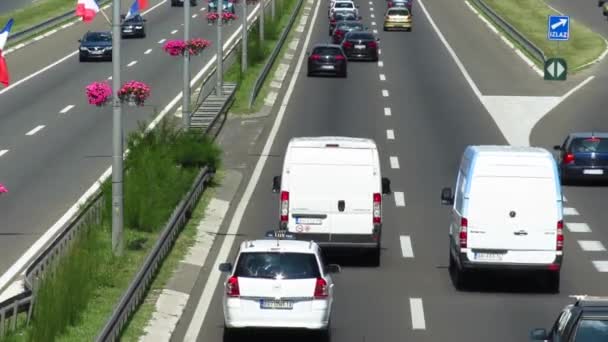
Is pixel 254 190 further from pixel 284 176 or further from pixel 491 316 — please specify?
pixel 491 316

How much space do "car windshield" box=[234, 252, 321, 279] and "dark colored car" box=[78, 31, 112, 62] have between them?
47078mm

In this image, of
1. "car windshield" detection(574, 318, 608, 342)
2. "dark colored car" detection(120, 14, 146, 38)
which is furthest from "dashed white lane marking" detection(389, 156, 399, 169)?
"dark colored car" detection(120, 14, 146, 38)

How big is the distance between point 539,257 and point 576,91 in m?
34.7

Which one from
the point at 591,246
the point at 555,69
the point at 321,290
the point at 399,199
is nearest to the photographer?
the point at 321,290

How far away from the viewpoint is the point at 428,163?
40.8m

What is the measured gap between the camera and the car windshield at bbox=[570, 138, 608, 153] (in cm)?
3872

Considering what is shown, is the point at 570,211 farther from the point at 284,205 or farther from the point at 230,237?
the point at 284,205

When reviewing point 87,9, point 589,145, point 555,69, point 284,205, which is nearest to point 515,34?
point 555,69

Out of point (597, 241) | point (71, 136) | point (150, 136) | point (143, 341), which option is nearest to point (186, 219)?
A: point (150, 136)

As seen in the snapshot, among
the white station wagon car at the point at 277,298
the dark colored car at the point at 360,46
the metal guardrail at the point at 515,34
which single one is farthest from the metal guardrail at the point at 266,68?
the white station wagon car at the point at 277,298

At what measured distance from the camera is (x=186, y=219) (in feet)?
102

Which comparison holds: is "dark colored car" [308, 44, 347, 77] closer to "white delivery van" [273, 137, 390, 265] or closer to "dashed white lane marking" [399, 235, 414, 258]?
"dashed white lane marking" [399, 235, 414, 258]

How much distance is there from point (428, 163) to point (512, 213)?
1663 centimetres

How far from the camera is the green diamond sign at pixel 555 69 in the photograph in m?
57.8
